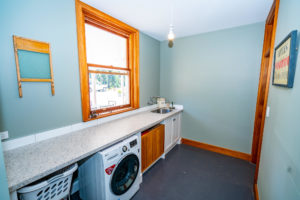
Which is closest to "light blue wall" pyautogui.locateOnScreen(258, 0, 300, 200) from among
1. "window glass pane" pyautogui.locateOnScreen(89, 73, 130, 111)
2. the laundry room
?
the laundry room

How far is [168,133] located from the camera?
8.95 feet

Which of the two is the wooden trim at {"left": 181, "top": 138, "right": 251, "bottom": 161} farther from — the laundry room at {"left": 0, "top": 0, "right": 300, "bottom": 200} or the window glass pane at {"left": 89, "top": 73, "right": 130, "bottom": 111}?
the window glass pane at {"left": 89, "top": 73, "right": 130, "bottom": 111}

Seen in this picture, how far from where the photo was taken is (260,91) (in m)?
2.36

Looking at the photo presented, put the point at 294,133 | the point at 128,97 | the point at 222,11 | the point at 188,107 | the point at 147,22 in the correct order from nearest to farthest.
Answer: the point at 294,133 < the point at 222,11 < the point at 147,22 < the point at 128,97 < the point at 188,107

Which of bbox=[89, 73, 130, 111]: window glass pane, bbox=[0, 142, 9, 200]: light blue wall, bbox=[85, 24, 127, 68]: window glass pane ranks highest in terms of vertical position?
bbox=[85, 24, 127, 68]: window glass pane

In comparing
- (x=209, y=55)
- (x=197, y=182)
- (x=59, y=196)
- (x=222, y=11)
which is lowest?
(x=197, y=182)

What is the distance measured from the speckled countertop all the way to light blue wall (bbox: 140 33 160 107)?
1262 millimetres

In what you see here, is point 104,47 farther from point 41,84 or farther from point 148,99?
point 148,99

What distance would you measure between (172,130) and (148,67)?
1.54m

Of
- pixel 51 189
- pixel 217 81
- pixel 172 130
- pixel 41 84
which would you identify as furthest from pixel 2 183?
pixel 217 81

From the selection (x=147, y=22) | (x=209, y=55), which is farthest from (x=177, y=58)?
(x=147, y=22)

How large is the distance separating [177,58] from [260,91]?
1.80 m

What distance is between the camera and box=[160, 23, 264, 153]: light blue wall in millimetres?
2504

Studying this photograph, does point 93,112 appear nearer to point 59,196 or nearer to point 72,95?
point 72,95
